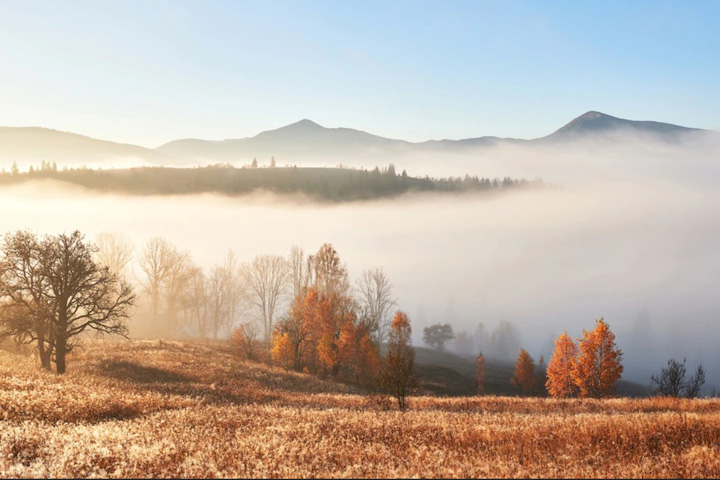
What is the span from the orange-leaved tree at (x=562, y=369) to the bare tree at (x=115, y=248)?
3284 inches

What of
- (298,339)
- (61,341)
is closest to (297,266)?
(298,339)

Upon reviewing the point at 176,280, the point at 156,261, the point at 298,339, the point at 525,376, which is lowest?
the point at 525,376

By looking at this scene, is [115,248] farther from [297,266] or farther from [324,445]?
[324,445]

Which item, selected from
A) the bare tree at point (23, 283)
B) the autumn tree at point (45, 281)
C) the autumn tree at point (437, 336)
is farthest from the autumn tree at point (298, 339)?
the autumn tree at point (437, 336)

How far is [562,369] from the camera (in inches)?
2643

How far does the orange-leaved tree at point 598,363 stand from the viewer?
183ft

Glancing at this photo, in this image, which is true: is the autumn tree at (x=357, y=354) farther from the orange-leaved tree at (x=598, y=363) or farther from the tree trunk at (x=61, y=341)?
the tree trunk at (x=61, y=341)

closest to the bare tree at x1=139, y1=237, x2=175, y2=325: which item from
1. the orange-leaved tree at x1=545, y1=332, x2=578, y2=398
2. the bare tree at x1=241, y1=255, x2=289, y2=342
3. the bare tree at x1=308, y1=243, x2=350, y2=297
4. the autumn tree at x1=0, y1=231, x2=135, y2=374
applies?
the bare tree at x1=241, y1=255, x2=289, y2=342

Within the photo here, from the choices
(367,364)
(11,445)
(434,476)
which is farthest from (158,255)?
(434,476)

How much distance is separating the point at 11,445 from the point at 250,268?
89.6m

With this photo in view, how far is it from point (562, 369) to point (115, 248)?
8860 centimetres

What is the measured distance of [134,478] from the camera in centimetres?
725

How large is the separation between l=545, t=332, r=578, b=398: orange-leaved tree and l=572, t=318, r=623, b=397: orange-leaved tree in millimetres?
7795

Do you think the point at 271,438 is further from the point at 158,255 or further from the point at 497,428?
the point at 158,255
